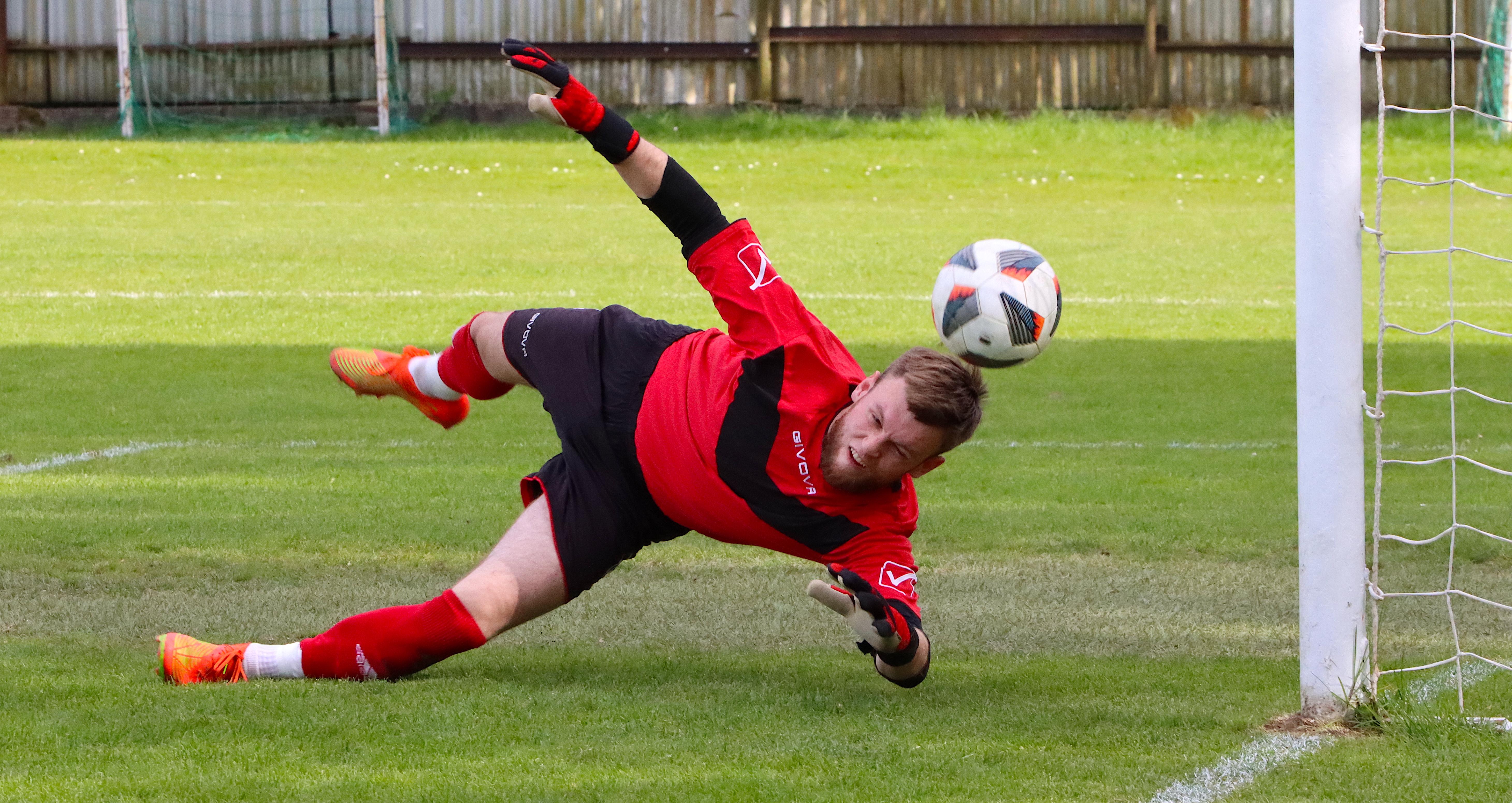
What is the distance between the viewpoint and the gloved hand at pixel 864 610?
14.3 feet

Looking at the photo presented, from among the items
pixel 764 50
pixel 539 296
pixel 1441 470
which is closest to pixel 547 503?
pixel 1441 470

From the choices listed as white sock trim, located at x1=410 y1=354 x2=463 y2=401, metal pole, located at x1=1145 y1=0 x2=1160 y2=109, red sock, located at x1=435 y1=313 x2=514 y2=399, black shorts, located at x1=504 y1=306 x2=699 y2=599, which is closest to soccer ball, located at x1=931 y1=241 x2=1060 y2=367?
black shorts, located at x1=504 y1=306 x2=699 y2=599

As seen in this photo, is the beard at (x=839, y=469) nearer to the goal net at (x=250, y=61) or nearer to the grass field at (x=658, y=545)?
the grass field at (x=658, y=545)

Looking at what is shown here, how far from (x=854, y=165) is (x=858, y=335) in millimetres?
9477

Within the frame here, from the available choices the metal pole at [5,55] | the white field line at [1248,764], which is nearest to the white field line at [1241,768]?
the white field line at [1248,764]

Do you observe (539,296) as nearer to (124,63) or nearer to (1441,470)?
(1441,470)

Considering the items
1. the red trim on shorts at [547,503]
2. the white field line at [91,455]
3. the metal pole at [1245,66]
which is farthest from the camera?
the metal pole at [1245,66]

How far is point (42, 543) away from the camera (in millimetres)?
6988

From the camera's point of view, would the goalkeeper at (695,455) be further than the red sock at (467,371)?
No

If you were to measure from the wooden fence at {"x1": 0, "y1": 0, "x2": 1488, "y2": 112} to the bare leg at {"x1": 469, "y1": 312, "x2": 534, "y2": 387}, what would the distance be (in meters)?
18.1

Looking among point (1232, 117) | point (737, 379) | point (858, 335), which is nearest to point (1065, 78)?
point (1232, 117)

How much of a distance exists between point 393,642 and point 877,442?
1504mm

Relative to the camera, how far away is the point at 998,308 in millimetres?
5164

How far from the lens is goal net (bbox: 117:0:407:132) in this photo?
23.6 meters
